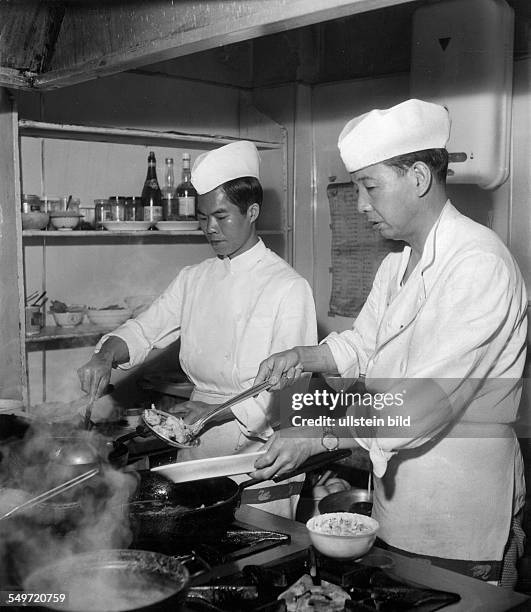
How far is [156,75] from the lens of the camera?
11.3 ft

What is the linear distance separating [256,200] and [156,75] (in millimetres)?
1457

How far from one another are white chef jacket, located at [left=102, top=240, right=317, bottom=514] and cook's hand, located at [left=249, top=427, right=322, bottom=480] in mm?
654

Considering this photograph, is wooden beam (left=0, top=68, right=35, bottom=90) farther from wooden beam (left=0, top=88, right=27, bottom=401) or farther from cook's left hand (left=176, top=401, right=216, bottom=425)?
cook's left hand (left=176, top=401, right=216, bottom=425)

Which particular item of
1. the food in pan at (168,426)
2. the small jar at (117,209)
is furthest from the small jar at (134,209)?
the food in pan at (168,426)

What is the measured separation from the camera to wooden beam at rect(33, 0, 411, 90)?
1254 mm

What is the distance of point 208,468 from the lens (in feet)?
4.37

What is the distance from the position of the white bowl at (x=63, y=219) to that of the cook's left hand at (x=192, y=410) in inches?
40.9

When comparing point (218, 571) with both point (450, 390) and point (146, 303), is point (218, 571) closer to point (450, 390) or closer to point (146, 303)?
point (450, 390)

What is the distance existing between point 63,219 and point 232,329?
961 mm

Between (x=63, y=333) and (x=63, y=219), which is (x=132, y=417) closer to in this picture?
(x=63, y=333)

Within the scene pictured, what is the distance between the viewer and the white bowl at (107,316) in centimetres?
298

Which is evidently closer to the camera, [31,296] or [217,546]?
[217,546]

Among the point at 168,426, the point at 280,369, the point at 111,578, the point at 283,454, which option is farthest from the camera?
the point at 168,426

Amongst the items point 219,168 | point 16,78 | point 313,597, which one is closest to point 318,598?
point 313,597
